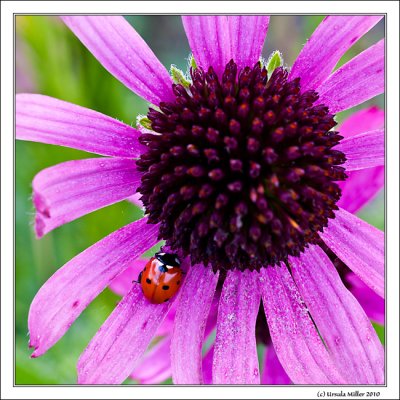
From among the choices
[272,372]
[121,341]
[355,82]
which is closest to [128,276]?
[121,341]

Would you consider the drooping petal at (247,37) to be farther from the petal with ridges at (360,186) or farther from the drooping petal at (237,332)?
the drooping petal at (237,332)

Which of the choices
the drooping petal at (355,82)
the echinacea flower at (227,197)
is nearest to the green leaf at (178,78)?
the echinacea flower at (227,197)

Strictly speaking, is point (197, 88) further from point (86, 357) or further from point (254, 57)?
point (86, 357)

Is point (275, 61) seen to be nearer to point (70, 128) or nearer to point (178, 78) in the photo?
point (178, 78)

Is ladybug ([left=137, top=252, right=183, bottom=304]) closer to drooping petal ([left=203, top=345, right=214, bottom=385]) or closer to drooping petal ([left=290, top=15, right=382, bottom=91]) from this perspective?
drooping petal ([left=203, top=345, right=214, bottom=385])

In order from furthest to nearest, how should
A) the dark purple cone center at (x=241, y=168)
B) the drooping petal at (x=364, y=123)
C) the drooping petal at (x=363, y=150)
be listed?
the drooping petal at (x=364, y=123)
the drooping petal at (x=363, y=150)
the dark purple cone center at (x=241, y=168)

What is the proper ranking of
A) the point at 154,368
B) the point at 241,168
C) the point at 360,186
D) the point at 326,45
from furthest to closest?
the point at 154,368 < the point at 360,186 < the point at 326,45 < the point at 241,168

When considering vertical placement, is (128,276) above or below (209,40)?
below
